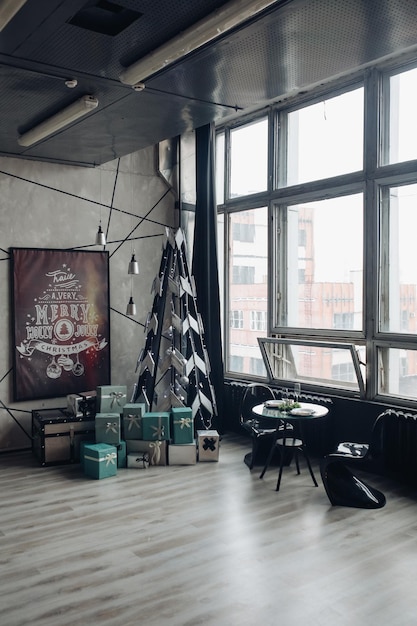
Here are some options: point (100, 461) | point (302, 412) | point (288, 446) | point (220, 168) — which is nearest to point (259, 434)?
point (288, 446)

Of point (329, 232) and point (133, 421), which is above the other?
point (329, 232)

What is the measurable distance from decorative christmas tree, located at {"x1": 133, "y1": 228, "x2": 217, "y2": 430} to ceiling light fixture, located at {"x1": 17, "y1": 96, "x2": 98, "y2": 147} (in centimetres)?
195

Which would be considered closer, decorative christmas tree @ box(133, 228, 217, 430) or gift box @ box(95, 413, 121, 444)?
gift box @ box(95, 413, 121, 444)

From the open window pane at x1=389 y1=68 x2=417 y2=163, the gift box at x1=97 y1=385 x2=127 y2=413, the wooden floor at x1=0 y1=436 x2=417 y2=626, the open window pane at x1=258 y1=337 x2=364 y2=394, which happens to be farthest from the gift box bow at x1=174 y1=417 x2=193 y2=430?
the open window pane at x1=389 y1=68 x2=417 y2=163

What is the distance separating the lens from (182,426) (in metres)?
5.98

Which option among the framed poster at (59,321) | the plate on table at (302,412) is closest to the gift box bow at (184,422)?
the plate on table at (302,412)

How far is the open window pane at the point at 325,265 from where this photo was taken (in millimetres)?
5996

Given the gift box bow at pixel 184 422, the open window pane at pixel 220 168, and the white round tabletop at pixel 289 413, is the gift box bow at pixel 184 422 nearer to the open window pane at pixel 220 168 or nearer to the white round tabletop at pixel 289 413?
the white round tabletop at pixel 289 413

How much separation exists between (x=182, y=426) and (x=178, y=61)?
3.52 metres

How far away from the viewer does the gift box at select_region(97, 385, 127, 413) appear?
20.2 ft

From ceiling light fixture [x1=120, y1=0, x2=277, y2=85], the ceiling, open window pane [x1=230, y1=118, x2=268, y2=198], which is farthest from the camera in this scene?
open window pane [x1=230, y1=118, x2=268, y2=198]

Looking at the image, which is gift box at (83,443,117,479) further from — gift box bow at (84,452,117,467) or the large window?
the large window

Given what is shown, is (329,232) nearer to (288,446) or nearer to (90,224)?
(288,446)

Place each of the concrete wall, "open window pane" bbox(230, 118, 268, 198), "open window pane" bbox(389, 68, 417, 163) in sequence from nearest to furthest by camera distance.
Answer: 1. "open window pane" bbox(389, 68, 417, 163)
2. the concrete wall
3. "open window pane" bbox(230, 118, 268, 198)
